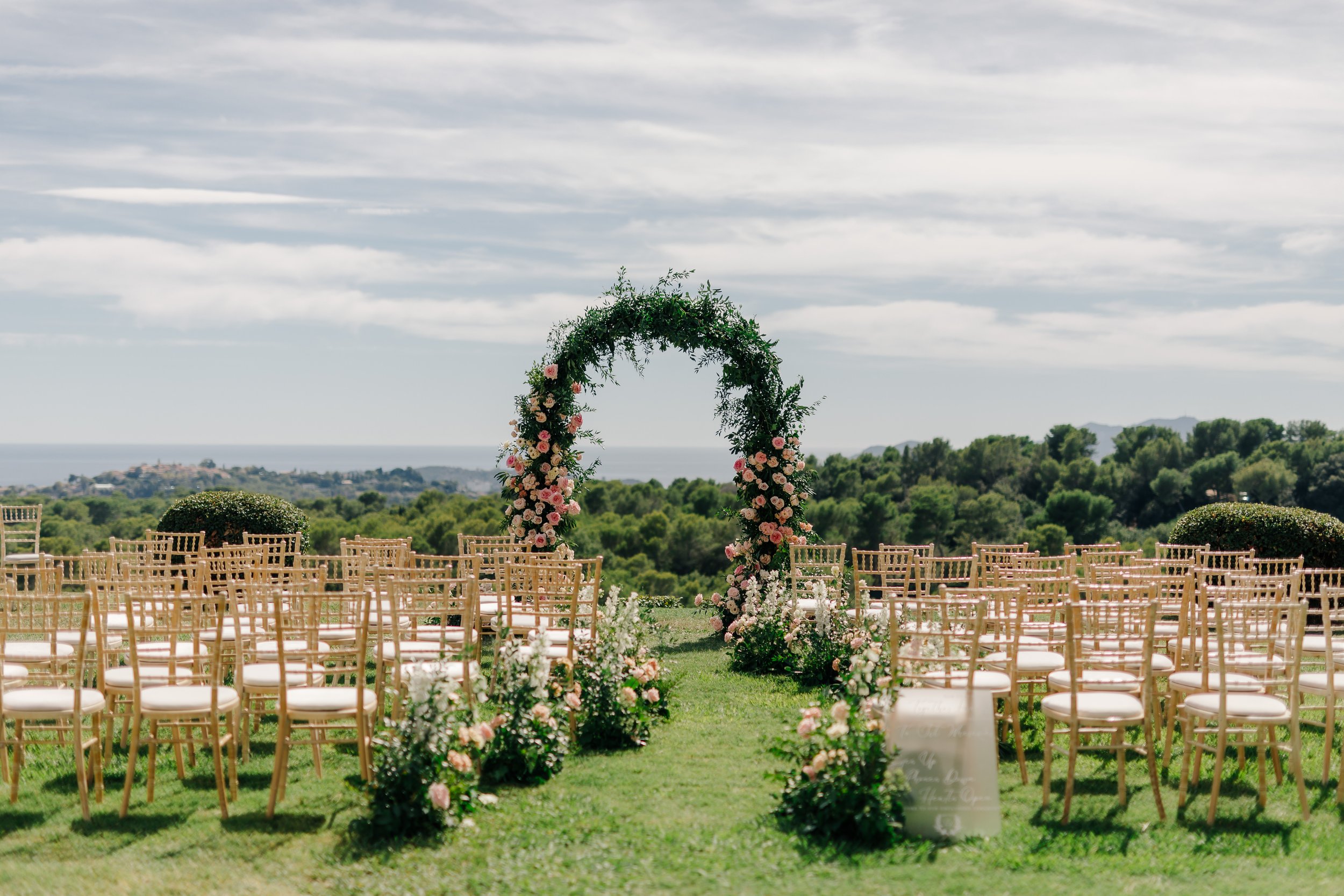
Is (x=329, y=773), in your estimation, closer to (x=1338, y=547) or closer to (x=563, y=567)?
(x=563, y=567)

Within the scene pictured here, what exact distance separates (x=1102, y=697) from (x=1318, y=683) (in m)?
1.47

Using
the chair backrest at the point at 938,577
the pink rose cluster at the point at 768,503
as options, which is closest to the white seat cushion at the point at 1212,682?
the chair backrest at the point at 938,577

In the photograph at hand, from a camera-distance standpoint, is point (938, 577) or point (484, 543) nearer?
point (938, 577)

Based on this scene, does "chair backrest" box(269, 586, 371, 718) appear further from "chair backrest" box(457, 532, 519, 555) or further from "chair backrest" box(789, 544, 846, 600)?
"chair backrest" box(789, 544, 846, 600)

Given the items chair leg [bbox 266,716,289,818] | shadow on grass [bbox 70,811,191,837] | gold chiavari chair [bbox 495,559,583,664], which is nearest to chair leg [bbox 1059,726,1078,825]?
gold chiavari chair [bbox 495,559,583,664]

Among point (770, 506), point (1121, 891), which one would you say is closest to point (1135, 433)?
point (770, 506)

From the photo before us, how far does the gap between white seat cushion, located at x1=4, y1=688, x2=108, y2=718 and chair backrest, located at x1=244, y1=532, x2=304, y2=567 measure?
4.69 feet

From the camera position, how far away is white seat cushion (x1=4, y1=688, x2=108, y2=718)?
17.5 ft

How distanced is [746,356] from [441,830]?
784 cm

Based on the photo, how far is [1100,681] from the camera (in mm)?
5848

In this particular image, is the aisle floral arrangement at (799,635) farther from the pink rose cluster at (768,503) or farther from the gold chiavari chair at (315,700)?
the gold chiavari chair at (315,700)

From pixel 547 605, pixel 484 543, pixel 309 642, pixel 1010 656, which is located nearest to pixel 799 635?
pixel 547 605

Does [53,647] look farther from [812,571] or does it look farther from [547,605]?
[812,571]

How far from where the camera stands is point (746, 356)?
12094 mm
